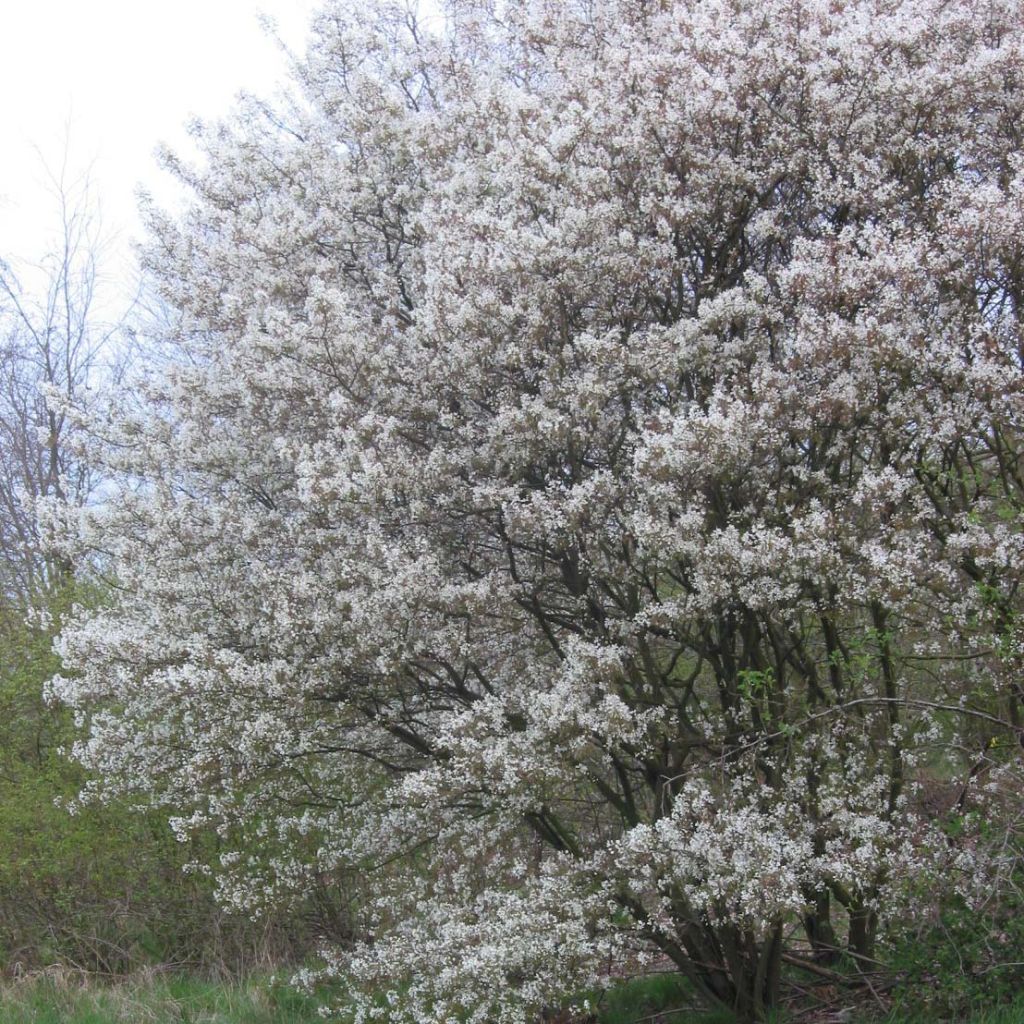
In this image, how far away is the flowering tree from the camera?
6793mm

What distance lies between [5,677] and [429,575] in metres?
7.00

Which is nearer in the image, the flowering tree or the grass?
the flowering tree

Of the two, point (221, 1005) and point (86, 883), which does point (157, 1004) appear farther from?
point (86, 883)

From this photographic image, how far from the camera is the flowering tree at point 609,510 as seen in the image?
679 centimetres

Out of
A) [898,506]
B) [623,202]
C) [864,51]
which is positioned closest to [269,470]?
[623,202]

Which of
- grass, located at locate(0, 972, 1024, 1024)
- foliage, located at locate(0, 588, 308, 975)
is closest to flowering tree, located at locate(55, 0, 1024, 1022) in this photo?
grass, located at locate(0, 972, 1024, 1024)

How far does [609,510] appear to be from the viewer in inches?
294

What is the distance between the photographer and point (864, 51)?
764 centimetres

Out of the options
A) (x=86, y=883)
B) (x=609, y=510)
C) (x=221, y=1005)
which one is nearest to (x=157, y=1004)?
(x=221, y=1005)

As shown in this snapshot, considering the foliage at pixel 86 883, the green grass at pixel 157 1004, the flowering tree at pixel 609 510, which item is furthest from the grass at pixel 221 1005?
the foliage at pixel 86 883

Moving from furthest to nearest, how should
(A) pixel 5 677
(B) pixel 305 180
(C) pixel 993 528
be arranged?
(A) pixel 5 677 → (B) pixel 305 180 → (C) pixel 993 528

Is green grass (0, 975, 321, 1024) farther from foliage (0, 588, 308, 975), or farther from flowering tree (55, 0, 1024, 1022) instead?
foliage (0, 588, 308, 975)

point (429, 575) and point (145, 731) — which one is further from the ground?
point (429, 575)

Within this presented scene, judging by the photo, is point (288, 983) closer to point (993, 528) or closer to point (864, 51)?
point (993, 528)
